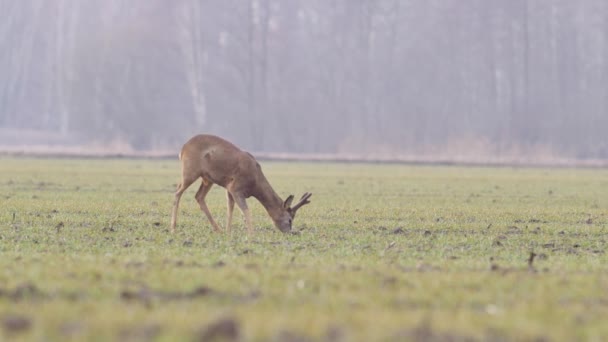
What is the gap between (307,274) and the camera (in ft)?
32.8

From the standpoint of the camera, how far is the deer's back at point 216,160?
1606 centimetres

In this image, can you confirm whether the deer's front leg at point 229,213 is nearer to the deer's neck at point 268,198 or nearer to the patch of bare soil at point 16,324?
the deer's neck at point 268,198

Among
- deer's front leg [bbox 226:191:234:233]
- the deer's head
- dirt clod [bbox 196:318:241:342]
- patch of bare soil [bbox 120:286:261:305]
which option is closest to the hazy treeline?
deer's front leg [bbox 226:191:234:233]

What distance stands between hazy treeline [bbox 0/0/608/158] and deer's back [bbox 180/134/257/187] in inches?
2106

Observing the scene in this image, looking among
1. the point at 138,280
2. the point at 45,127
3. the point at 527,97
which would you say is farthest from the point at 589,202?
the point at 45,127

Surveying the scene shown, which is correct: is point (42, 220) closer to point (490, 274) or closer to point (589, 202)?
point (490, 274)

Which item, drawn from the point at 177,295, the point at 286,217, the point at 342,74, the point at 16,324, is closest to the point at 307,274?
the point at 177,295

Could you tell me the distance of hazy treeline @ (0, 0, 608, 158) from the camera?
247 ft

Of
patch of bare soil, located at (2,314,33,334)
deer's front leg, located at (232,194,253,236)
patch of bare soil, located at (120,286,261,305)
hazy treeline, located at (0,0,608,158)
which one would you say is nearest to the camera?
patch of bare soil, located at (2,314,33,334)

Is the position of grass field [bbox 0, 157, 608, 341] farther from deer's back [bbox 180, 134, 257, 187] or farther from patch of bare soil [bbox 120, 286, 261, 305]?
deer's back [bbox 180, 134, 257, 187]

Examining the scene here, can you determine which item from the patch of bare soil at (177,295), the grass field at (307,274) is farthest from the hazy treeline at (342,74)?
the patch of bare soil at (177,295)

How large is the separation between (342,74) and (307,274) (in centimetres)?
7314

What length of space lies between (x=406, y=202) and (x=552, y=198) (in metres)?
4.53

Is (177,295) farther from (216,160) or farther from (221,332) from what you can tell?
(216,160)
